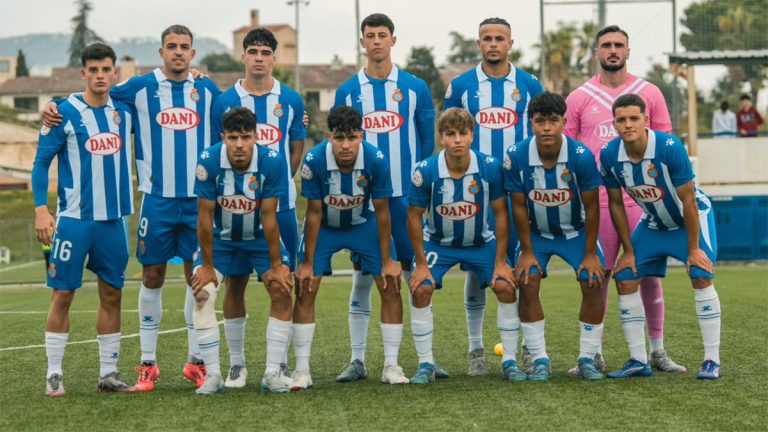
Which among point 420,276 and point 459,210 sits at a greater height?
point 459,210

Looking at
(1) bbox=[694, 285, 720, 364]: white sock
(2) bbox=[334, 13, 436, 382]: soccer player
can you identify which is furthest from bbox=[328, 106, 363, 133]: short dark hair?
(1) bbox=[694, 285, 720, 364]: white sock

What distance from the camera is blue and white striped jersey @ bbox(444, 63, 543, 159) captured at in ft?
26.9

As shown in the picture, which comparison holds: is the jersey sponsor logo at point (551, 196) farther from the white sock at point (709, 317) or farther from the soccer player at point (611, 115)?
the white sock at point (709, 317)

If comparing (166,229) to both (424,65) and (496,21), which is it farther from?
(424,65)

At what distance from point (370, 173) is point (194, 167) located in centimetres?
130

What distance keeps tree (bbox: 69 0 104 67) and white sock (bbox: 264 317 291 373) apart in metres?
83.6

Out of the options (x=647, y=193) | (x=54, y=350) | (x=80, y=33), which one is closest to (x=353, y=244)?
(x=647, y=193)

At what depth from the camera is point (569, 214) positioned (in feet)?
25.2

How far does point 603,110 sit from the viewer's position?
26.9 ft

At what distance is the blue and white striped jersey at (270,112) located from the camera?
25.8 ft

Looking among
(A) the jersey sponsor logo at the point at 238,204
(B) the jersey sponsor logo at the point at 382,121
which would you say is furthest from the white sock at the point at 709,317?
(A) the jersey sponsor logo at the point at 238,204

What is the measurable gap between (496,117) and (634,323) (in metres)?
1.75

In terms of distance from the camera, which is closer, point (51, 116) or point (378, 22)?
point (51, 116)

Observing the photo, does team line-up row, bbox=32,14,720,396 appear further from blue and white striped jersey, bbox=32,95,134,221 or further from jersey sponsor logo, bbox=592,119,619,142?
jersey sponsor logo, bbox=592,119,619,142
